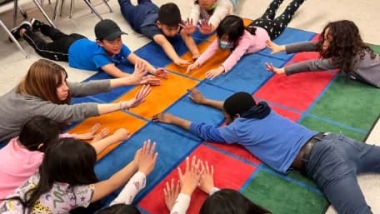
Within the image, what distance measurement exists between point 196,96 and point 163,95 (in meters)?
0.25

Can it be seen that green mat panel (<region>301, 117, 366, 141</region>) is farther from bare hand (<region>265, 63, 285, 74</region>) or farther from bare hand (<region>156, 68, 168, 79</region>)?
bare hand (<region>156, 68, 168, 79</region>)

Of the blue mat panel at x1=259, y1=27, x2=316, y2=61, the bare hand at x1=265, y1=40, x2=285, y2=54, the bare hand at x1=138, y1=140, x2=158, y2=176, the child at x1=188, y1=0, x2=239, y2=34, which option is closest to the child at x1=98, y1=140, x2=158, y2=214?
the bare hand at x1=138, y1=140, x2=158, y2=176

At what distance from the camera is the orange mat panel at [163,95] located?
264 centimetres

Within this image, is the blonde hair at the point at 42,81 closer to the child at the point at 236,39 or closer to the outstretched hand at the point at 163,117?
the outstretched hand at the point at 163,117

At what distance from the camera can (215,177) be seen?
2.11 m

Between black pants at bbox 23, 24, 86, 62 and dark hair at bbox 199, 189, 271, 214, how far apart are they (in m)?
2.26

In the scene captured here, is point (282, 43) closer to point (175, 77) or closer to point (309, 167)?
point (175, 77)

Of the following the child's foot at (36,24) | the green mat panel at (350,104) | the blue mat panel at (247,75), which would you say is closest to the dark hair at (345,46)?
the green mat panel at (350,104)

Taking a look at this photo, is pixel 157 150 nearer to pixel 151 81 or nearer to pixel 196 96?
pixel 196 96

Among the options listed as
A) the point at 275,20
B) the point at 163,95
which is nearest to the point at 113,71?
the point at 163,95

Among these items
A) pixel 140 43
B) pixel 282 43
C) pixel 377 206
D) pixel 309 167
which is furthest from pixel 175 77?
pixel 377 206

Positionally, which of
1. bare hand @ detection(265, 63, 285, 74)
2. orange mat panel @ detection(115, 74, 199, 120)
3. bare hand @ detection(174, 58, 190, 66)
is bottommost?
orange mat panel @ detection(115, 74, 199, 120)

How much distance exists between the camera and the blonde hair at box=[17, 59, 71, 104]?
2.21 meters

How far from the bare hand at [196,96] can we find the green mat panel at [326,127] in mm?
655
